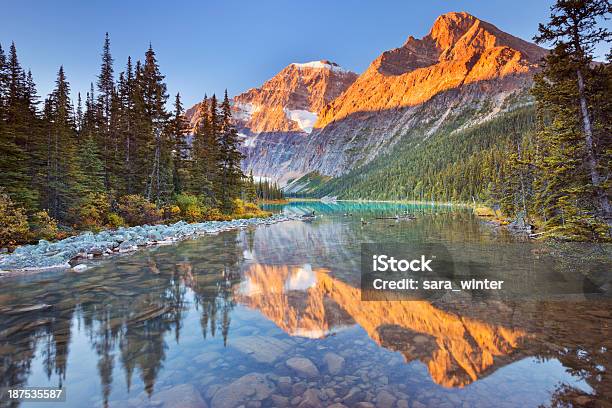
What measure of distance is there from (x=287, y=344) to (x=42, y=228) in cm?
2094

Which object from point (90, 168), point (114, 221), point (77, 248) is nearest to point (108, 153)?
point (90, 168)

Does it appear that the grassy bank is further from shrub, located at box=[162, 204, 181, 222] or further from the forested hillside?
the forested hillside

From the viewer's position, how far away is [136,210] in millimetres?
28969

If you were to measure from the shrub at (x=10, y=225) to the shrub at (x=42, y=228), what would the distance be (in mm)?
840

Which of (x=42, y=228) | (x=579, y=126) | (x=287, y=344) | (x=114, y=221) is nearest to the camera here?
(x=287, y=344)

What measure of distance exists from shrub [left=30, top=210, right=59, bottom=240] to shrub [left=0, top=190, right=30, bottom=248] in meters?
0.84

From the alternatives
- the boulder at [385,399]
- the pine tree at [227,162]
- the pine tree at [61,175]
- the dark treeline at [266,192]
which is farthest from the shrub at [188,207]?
the dark treeline at [266,192]

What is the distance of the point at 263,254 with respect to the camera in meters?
19.5

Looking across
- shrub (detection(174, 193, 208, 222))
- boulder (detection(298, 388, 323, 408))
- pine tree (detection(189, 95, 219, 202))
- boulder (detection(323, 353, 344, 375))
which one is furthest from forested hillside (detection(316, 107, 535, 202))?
boulder (detection(298, 388, 323, 408))

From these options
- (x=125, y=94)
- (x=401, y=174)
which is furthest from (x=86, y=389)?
(x=401, y=174)

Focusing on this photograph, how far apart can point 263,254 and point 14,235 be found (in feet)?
46.5

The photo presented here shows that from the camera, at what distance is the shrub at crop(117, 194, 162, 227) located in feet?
94.3

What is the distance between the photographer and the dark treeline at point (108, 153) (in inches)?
915

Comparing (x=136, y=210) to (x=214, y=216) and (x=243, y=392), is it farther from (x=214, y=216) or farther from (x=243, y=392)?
(x=243, y=392)
